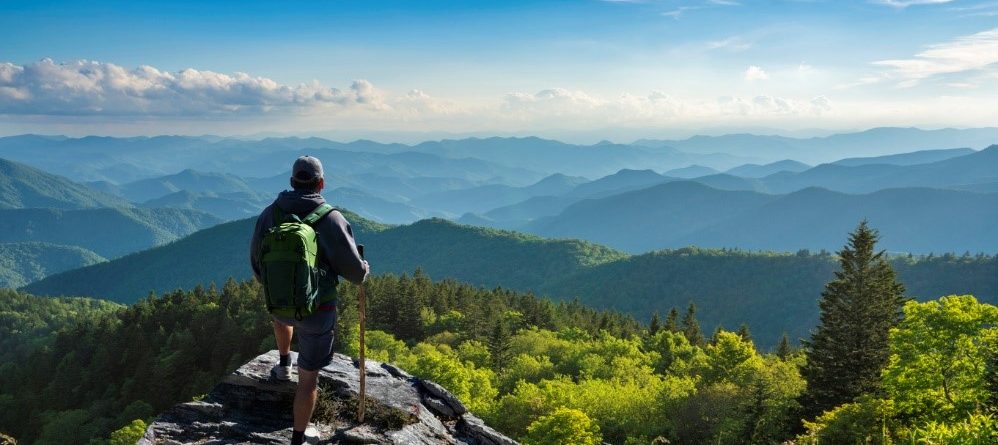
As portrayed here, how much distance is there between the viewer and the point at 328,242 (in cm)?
862

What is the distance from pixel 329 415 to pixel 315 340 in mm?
2119

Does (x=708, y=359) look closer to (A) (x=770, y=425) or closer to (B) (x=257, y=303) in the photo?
(A) (x=770, y=425)

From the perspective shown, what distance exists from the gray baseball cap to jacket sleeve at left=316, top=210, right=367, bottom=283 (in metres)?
0.75

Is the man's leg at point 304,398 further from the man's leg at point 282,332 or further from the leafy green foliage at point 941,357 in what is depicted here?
the leafy green foliage at point 941,357

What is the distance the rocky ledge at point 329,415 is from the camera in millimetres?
9711

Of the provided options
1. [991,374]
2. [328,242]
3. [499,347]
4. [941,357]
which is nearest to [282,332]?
[328,242]

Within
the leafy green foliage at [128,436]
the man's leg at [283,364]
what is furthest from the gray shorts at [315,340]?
the leafy green foliage at [128,436]

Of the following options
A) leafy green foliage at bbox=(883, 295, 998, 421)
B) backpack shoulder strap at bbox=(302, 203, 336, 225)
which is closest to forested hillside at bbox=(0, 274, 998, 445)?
leafy green foliage at bbox=(883, 295, 998, 421)

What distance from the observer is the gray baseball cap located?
29.2ft

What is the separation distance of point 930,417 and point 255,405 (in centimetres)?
2739

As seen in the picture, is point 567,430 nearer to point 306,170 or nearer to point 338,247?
point 338,247

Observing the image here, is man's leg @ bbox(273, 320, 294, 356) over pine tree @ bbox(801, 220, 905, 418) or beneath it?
over

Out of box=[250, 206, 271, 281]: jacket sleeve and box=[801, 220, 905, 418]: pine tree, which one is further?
box=[801, 220, 905, 418]: pine tree

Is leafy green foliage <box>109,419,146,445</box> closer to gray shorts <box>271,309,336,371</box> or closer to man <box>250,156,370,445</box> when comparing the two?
man <box>250,156,370,445</box>
